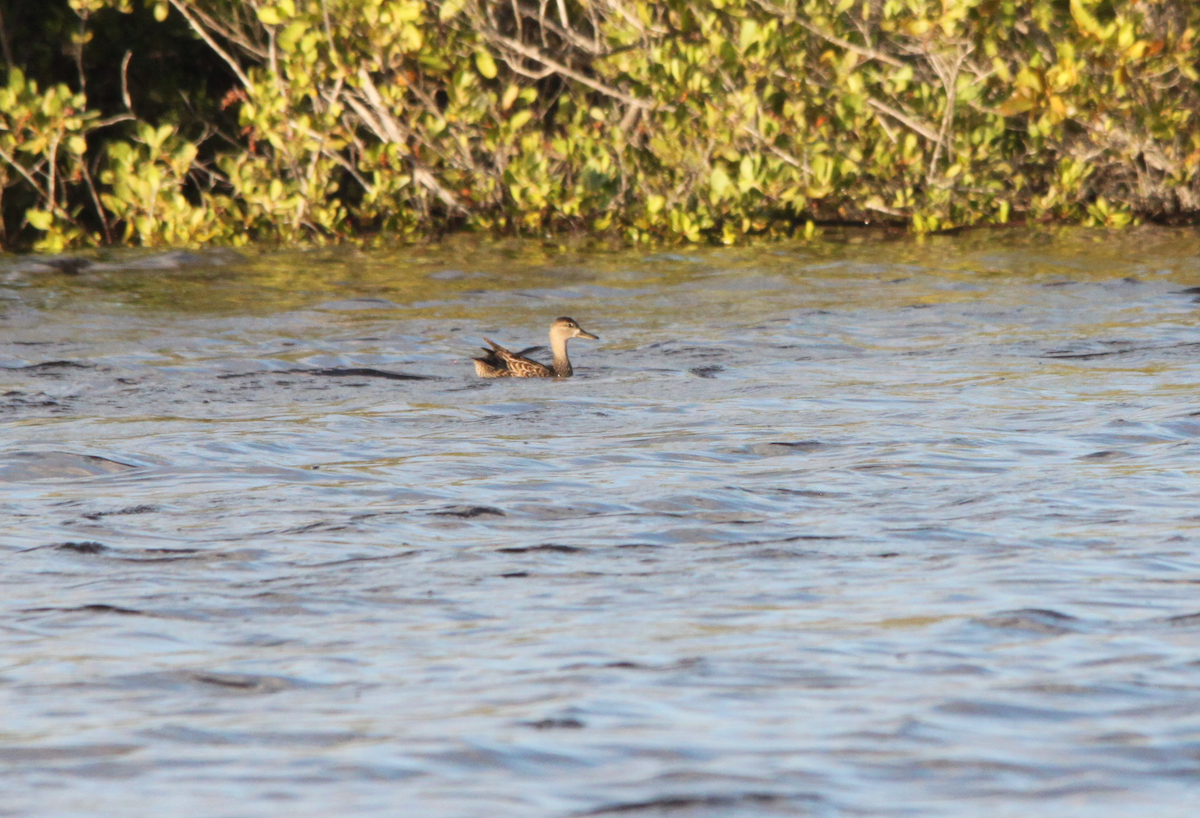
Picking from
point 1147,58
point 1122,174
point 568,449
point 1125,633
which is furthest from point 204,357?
point 1122,174

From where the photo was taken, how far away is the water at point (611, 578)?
4.00 m

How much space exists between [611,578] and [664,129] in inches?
570

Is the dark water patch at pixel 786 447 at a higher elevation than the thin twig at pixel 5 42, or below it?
below

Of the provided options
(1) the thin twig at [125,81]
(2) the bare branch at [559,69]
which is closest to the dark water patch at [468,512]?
(1) the thin twig at [125,81]

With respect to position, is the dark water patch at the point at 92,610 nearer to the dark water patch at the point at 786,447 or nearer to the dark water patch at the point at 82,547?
the dark water patch at the point at 82,547

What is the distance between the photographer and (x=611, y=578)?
19.0 ft

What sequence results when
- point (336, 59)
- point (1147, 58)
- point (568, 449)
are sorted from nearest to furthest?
point (568, 449), point (1147, 58), point (336, 59)

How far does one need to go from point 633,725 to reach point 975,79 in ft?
53.0

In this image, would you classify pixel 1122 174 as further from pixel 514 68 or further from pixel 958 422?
pixel 958 422

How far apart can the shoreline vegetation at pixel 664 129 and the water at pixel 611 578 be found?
21.3ft

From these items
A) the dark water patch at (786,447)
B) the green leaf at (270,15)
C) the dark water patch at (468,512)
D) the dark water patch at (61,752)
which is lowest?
the dark water patch at (786,447)

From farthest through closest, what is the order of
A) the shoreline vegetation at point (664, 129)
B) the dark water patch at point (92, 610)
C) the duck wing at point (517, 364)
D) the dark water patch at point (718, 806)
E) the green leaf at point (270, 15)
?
the shoreline vegetation at point (664, 129) < the green leaf at point (270, 15) < the duck wing at point (517, 364) < the dark water patch at point (92, 610) < the dark water patch at point (718, 806)

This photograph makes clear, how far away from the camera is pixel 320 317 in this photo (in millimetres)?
14156

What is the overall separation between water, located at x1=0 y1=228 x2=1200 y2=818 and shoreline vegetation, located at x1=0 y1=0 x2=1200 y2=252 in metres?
6.49
